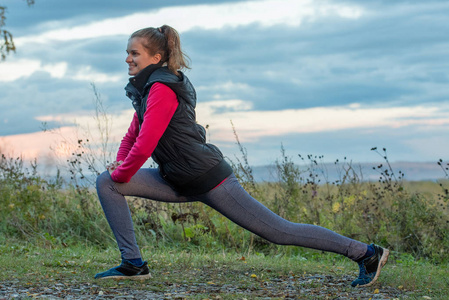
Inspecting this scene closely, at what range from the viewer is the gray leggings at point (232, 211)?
4484 millimetres

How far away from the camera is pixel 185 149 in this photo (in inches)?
170

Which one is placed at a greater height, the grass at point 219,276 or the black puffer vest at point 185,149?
the black puffer vest at point 185,149

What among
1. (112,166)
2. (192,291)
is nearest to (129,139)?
(112,166)

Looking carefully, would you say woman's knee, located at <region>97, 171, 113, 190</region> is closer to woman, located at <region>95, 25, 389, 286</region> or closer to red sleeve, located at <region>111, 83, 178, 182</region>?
woman, located at <region>95, 25, 389, 286</region>

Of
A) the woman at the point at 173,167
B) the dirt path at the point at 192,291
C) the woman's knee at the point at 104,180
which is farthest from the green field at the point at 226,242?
the woman's knee at the point at 104,180

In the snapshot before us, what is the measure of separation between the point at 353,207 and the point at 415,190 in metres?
0.97

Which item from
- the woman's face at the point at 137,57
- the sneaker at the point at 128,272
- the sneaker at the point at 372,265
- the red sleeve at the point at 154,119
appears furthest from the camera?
the sneaker at the point at 128,272

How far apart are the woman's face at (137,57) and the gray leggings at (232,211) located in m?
0.89

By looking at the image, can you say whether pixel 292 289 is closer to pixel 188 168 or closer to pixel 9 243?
pixel 188 168

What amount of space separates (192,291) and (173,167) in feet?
3.57

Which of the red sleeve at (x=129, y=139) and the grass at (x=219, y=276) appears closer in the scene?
the grass at (x=219, y=276)

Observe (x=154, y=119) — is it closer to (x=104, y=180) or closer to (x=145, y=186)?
(x=145, y=186)

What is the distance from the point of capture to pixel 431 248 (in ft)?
23.8

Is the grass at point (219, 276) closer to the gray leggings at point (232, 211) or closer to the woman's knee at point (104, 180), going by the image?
the gray leggings at point (232, 211)
